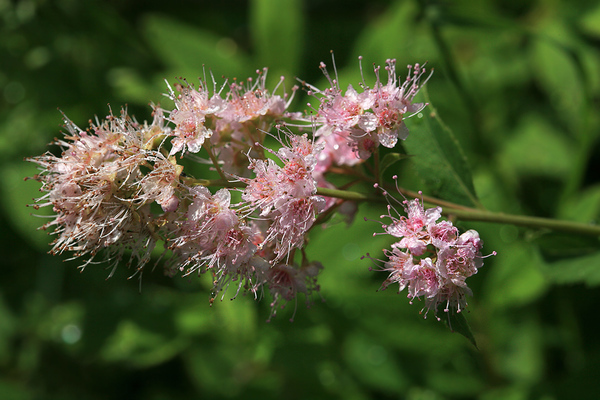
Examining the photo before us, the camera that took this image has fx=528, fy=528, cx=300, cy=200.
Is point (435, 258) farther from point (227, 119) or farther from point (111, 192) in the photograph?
point (111, 192)

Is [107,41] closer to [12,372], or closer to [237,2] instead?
[237,2]

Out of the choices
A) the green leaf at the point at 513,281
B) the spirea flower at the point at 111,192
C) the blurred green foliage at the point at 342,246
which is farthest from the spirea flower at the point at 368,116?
the green leaf at the point at 513,281

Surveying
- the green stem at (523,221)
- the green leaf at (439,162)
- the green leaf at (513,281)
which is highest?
the green leaf at (439,162)

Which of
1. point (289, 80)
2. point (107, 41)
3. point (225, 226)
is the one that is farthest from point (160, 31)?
point (225, 226)

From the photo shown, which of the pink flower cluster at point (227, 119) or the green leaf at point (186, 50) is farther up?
the green leaf at point (186, 50)

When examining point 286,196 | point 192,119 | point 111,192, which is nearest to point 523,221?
point 286,196

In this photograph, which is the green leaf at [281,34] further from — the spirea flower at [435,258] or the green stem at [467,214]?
the spirea flower at [435,258]

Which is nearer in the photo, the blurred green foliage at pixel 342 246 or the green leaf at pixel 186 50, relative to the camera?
the blurred green foliage at pixel 342 246
